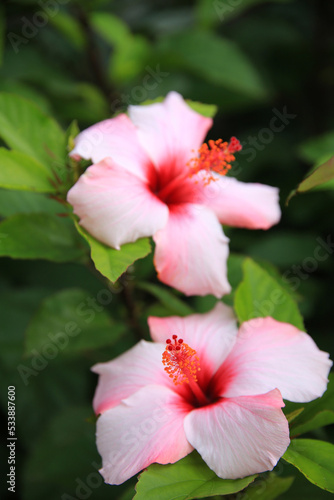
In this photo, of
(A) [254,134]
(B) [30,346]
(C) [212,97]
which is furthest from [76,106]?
(B) [30,346]

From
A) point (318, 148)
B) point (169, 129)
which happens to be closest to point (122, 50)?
point (318, 148)

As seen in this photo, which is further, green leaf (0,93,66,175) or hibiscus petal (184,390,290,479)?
green leaf (0,93,66,175)

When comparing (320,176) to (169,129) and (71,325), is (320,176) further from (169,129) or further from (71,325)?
(71,325)

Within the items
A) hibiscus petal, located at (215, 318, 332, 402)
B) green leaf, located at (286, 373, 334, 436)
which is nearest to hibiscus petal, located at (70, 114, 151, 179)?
hibiscus petal, located at (215, 318, 332, 402)

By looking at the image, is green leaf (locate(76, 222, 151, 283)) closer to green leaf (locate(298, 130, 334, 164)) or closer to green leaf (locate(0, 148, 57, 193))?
green leaf (locate(0, 148, 57, 193))

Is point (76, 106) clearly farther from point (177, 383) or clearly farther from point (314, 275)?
point (177, 383)

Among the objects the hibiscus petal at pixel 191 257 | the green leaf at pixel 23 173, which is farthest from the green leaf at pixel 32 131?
the hibiscus petal at pixel 191 257
